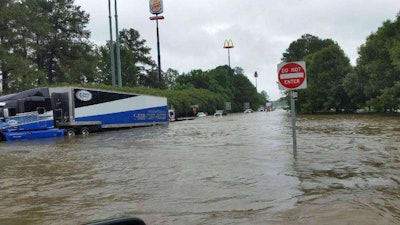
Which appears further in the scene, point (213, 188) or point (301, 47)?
point (301, 47)

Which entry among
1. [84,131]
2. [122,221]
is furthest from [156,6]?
[122,221]

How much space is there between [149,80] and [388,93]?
6979cm

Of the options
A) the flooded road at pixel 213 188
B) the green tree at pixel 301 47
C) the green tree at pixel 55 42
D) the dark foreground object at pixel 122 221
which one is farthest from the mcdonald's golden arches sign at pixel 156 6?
the dark foreground object at pixel 122 221

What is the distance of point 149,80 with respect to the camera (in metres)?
104

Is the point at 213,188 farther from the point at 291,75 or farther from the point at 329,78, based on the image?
the point at 329,78

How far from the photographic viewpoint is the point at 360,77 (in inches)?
2040

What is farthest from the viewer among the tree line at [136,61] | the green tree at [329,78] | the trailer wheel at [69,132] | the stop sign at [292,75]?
the green tree at [329,78]

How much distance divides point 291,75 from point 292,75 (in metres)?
0.03

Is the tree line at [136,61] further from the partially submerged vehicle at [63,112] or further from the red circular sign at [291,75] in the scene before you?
the red circular sign at [291,75]

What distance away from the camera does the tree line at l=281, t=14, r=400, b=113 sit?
42.6 metres

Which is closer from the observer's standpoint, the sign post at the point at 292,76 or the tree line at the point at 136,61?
the sign post at the point at 292,76

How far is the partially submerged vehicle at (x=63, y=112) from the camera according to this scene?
2592cm

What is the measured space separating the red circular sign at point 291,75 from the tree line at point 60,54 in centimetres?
3562

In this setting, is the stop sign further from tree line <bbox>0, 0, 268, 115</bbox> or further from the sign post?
tree line <bbox>0, 0, 268, 115</bbox>
